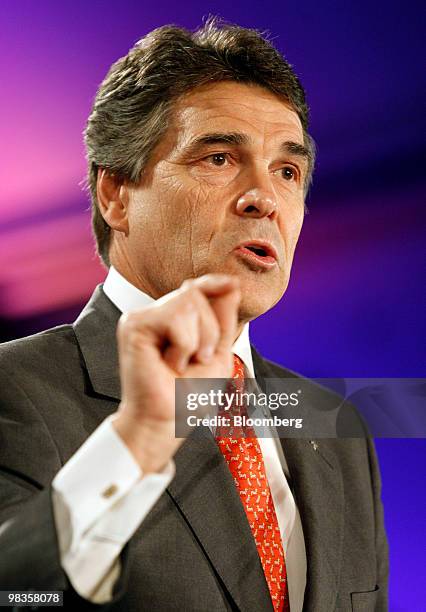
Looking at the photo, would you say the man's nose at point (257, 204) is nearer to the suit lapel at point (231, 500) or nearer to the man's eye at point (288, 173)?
the man's eye at point (288, 173)

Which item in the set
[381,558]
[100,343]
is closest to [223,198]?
[100,343]

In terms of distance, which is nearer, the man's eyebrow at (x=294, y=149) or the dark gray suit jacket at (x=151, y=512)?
the dark gray suit jacket at (x=151, y=512)

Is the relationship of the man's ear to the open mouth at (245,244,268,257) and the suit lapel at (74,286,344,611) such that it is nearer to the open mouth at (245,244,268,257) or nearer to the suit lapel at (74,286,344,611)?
the suit lapel at (74,286,344,611)

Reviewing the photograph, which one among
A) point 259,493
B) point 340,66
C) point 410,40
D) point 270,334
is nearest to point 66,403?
point 259,493

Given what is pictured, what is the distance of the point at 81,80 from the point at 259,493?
3.46 ft

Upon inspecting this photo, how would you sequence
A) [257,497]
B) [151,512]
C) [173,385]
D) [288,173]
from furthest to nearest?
[288,173], [257,497], [151,512], [173,385]

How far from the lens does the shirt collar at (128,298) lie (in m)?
1.42

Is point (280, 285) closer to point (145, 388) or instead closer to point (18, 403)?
point (18, 403)

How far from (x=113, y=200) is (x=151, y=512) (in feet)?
2.08

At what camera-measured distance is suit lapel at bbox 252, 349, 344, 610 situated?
4.18 ft

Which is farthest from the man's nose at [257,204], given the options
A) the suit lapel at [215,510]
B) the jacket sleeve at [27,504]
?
the jacket sleeve at [27,504]

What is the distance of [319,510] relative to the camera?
4.54 feet

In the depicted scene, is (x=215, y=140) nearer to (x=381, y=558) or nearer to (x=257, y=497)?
(x=257, y=497)

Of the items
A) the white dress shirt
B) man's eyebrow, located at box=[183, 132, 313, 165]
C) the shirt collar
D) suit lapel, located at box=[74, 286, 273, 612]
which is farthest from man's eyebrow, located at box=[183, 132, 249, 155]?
the white dress shirt
